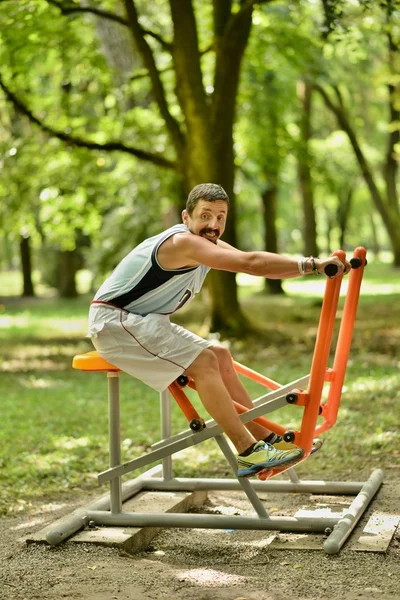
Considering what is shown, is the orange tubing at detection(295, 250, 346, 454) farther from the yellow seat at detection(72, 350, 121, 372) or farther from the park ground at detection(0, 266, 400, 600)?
the yellow seat at detection(72, 350, 121, 372)

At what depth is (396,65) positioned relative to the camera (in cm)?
1886

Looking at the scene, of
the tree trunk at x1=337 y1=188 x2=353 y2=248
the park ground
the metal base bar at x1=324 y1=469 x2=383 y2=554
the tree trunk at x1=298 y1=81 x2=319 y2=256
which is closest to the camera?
the park ground

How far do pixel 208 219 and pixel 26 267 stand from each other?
2322 centimetres

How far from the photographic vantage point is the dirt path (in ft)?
13.1

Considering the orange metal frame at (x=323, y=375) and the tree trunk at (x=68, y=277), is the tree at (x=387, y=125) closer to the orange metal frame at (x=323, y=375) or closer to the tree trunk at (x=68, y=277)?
the tree trunk at (x=68, y=277)

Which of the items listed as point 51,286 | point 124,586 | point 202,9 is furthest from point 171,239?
point 51,286

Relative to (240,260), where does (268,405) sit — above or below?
below

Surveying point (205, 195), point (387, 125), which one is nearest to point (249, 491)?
point (205, 195)

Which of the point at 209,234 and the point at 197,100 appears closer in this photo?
the point at 209,234

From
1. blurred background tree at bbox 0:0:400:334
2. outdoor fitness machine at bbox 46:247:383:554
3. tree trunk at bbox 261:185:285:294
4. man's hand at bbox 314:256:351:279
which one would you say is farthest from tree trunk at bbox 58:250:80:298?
man's hand at bbox 314:256:351:279

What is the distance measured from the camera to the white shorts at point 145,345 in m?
4.72

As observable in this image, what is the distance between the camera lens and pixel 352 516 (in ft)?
15.7

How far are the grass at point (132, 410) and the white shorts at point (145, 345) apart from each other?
1.69 meters

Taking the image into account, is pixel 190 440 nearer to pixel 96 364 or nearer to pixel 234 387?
pixel 234 387
